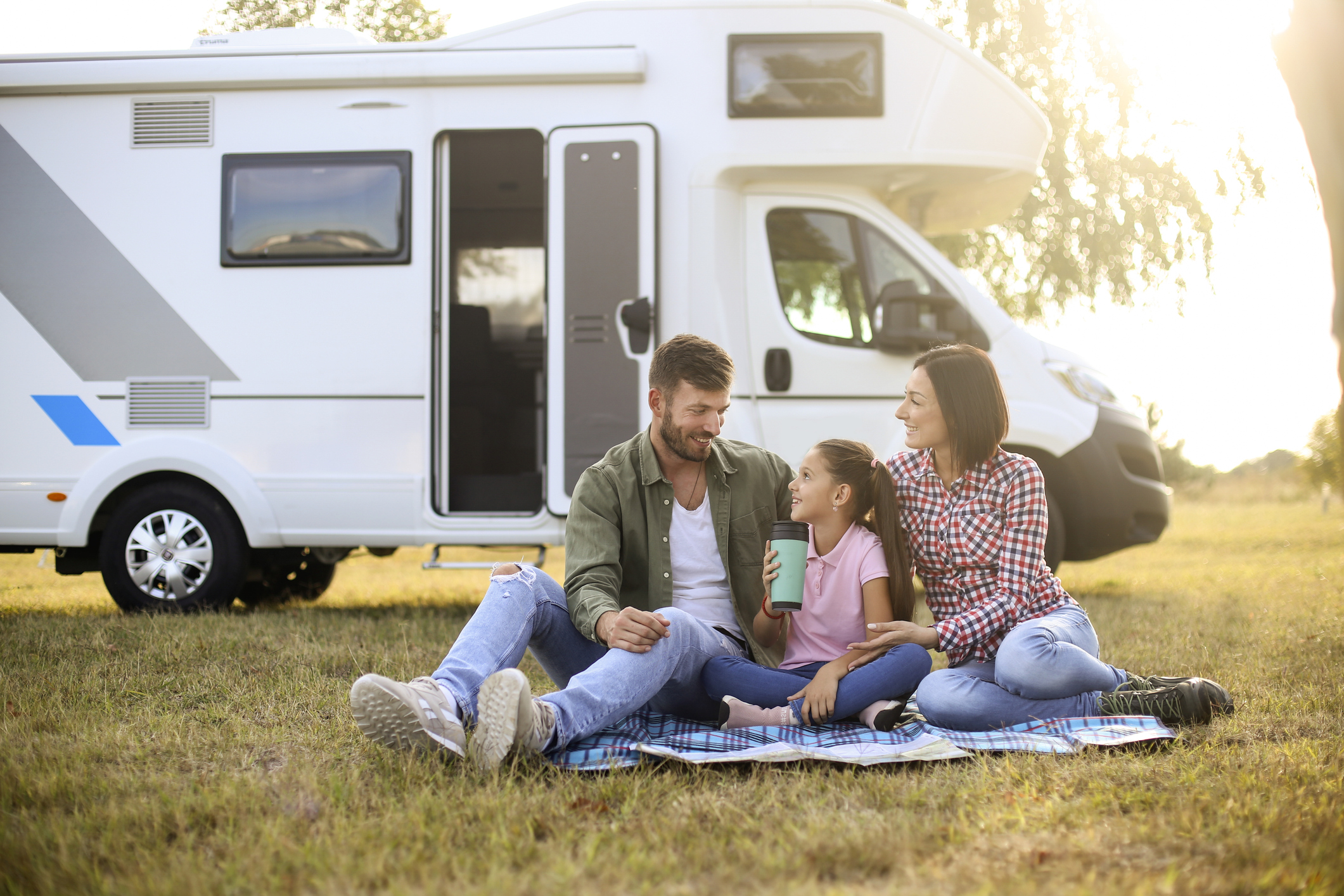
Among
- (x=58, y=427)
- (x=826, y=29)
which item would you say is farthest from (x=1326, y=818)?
(x=58, y=427)

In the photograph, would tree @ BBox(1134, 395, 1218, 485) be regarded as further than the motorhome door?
Yes

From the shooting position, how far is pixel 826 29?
5.27 m

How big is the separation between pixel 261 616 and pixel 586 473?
118 inches

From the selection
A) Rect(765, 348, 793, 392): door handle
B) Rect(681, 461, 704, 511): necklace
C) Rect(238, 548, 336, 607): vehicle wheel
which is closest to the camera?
Rect(681, 461, 704, 511): necklace

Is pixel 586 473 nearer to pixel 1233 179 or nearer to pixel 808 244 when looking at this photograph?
pixel 808 244

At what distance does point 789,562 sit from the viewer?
2.67m

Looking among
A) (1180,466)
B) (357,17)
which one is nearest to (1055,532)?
(357,17)

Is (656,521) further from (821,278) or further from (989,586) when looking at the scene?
(821,278)

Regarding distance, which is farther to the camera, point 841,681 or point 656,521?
point 656,521

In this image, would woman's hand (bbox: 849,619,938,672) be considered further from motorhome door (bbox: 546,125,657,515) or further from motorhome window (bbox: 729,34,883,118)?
motorhome window (bbox: 729,34,883,118)

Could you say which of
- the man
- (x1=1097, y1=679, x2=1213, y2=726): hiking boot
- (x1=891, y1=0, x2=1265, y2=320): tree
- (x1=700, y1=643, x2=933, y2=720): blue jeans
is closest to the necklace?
the man

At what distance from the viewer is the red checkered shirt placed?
2936 millimetres

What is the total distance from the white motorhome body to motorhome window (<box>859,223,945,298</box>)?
1cm

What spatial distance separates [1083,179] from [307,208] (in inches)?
300
